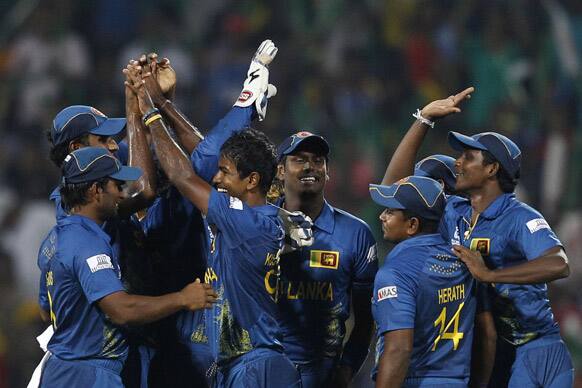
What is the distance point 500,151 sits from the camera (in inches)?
189

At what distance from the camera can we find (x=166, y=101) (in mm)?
4828

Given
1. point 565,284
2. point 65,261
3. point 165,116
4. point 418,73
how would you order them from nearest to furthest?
point 65,261 < point 165,116 < point 565,284 < point 418,73

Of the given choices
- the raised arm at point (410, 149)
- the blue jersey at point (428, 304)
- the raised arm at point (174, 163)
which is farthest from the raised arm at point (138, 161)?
the raised arm at point (410, 149)

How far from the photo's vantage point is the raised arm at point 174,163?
4184 mm

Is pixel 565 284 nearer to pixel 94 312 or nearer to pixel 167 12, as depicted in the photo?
pixel 167 12

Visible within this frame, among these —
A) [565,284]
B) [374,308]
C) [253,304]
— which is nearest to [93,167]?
[253,304]

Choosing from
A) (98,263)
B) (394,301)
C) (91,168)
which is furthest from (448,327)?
(91,168)

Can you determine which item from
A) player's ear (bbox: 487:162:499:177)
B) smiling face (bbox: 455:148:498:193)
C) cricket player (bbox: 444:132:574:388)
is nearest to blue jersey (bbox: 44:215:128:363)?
cricket player (bbox: 444:132:574:388)

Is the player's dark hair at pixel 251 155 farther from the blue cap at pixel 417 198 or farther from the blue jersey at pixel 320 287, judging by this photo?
the blue jersey at pixel 320 287

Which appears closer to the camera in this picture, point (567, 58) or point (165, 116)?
point (165, 116)

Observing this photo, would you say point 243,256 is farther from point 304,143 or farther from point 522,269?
point 522,269

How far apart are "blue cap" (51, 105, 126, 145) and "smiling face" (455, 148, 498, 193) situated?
162 cm

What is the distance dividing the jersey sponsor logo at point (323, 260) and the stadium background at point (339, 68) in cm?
504

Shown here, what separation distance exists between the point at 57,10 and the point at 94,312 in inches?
268
